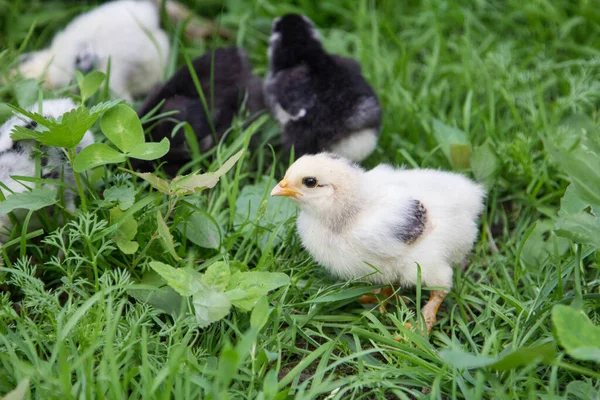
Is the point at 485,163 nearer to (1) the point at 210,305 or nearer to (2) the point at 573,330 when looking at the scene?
(2) the point at 573,330

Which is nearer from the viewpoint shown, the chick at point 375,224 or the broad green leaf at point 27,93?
the chick at point 375,224

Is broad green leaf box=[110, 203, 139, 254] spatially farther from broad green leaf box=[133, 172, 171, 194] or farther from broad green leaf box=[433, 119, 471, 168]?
broad green leaf box=[433, 119, 471, 168]

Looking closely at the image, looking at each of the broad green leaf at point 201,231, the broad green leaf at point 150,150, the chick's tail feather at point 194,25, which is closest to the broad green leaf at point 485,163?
the broad green leaf at point 201,231

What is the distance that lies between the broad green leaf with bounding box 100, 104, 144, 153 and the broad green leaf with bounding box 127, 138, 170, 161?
0.09 ft

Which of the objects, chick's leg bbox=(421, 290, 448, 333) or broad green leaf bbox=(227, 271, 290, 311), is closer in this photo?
broad green leaf bbox=(227, 271, 290, 311)

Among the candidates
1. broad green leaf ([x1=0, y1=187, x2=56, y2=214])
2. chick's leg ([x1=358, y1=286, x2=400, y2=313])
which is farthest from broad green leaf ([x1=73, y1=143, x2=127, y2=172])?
chick's leg ([x1=358, y1=286, x2=400, y2=313])

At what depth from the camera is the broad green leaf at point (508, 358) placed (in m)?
2.01

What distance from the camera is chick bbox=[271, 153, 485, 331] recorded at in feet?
8.04

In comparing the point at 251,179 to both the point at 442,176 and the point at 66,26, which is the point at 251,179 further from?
the point at 66,26

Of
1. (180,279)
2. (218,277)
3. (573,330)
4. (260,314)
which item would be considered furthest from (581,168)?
(180,279)

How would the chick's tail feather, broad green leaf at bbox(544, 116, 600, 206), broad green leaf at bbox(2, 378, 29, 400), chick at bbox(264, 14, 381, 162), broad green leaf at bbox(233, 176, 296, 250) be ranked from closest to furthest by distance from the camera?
broad green leaf at bbox(2, 378, 29, 400), broad green leaf at bbox(544, 116, 600, 206), broad green leaf at bbox(233, 176, 296, 250), chick at bbox(264, 14, 381, 162), the chick's tail feather

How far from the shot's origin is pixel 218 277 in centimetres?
234

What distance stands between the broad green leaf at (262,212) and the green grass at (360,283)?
1cm

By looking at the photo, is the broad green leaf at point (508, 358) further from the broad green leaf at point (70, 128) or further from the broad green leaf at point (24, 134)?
the broad green leaf at point (24, 134)
